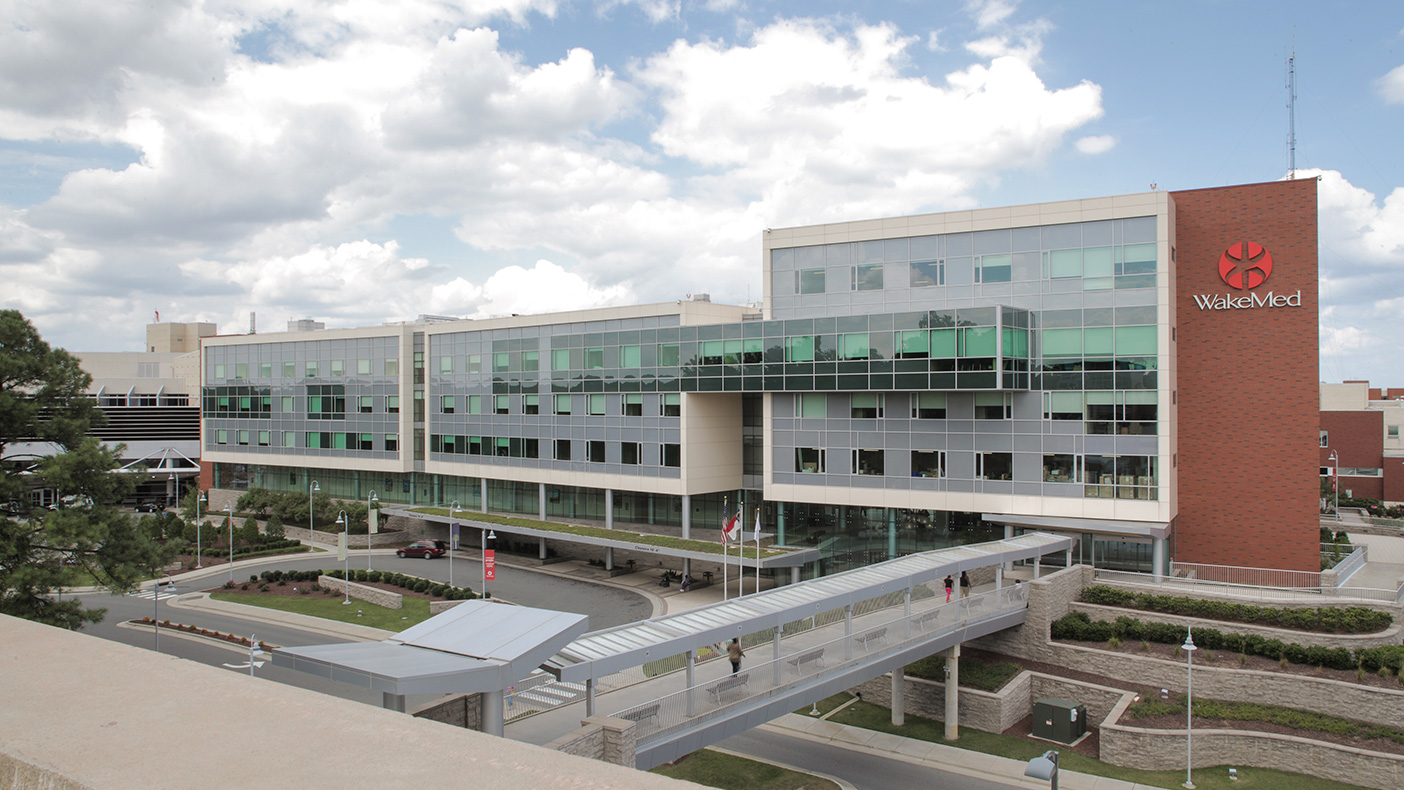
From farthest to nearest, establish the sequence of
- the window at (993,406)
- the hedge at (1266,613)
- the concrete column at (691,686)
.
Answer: the window at (993,406)
the hedge at (1266,613)
the concrete column at (691,686)

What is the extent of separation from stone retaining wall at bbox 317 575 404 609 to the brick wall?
3802 centimetres

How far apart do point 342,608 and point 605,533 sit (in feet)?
48.0

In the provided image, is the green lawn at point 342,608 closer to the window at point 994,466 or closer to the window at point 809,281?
the window at point 809,281

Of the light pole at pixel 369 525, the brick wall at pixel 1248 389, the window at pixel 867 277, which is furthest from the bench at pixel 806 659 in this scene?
the light pole at pixel 369 525

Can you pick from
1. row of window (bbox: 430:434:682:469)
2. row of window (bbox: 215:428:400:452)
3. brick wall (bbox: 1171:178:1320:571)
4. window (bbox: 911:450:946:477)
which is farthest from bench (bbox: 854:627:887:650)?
row of window (bbox: 215:428:400:452)

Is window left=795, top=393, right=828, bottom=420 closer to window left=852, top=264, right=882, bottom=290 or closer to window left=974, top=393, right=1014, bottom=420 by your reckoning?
window left=852, top=264, right=882, bottom=290

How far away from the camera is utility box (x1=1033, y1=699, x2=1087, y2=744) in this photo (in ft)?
90.5

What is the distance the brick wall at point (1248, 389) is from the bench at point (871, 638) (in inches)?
836

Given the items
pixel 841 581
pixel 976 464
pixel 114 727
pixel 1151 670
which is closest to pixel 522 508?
pixel 976 464

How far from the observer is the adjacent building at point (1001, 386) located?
3762cm

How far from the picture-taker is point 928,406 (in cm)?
4144

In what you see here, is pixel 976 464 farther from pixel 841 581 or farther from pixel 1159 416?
pixel 841 581

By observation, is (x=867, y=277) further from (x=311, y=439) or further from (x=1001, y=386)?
(x=311, y=439)

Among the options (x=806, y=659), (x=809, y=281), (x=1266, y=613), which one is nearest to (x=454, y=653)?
(x=806, y=659)
